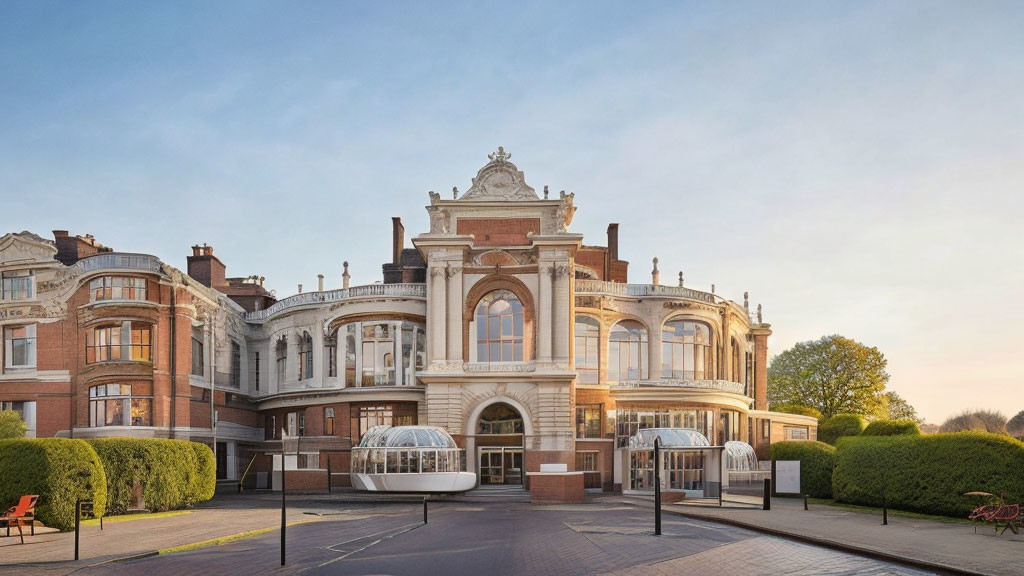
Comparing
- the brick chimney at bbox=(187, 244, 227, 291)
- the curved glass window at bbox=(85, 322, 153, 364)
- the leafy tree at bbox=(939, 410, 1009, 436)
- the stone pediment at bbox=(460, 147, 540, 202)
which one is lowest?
the leafy tree at bbox=(939, 410, 1009, 436)

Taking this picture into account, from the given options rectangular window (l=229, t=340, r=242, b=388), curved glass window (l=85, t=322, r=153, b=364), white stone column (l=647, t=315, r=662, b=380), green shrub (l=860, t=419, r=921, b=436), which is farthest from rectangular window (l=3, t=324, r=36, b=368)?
green shrub (l=860, t=419, r=921, b=436)

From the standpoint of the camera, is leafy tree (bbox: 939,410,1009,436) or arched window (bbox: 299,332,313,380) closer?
arched window (bbox: 299,332,313,380)

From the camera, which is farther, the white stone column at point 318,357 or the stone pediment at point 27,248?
the white stone column at point 318,357

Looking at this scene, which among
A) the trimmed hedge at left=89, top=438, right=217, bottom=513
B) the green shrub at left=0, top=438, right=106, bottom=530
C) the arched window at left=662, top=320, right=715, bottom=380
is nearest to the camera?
the green shrub at left=0, top=438, right=106, bottom=530

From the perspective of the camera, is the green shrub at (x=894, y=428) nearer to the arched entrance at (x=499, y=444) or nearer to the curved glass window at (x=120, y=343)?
the arched entrance at (x=499, y=444)

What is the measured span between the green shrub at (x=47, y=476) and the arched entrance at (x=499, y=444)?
22.6 meters

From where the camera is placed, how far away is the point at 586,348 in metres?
52.4

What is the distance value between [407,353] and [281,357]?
919 cm

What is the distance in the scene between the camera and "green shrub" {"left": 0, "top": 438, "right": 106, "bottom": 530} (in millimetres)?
27734

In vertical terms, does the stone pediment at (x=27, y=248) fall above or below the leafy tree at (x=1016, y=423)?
above

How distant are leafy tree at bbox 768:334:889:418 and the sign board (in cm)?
3136

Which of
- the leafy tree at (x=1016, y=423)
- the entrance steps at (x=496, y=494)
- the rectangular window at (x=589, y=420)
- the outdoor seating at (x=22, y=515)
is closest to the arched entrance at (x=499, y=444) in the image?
the entrance steps at (x=496, y=494)

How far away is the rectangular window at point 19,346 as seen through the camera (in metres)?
47.2

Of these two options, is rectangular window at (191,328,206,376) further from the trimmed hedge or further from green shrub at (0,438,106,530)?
green shrub at (0,438,106,530)
